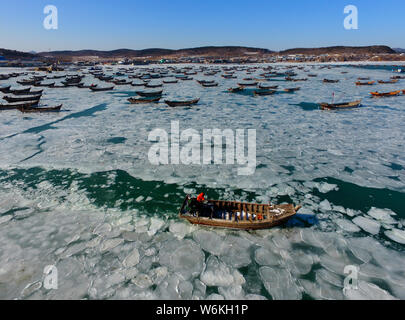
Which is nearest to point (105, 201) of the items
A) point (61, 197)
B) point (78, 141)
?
point (61, 197)

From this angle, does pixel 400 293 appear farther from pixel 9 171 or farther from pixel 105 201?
pixel 9 171

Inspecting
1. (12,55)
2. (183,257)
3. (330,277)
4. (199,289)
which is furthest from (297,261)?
(12,55)

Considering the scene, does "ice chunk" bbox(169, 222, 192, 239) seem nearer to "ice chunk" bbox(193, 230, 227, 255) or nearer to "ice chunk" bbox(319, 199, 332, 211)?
"ice chunk" bbox(193, 230, 227, 255)

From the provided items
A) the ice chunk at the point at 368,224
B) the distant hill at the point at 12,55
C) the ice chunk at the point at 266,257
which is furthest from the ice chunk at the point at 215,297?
the distant hill at the point at 12,55

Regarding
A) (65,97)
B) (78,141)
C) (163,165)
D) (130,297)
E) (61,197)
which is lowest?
(130,297)

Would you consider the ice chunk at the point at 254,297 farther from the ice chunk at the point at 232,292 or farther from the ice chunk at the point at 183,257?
the ice chunk at the point at 183,257

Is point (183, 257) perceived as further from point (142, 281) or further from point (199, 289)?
point (142, 281)
